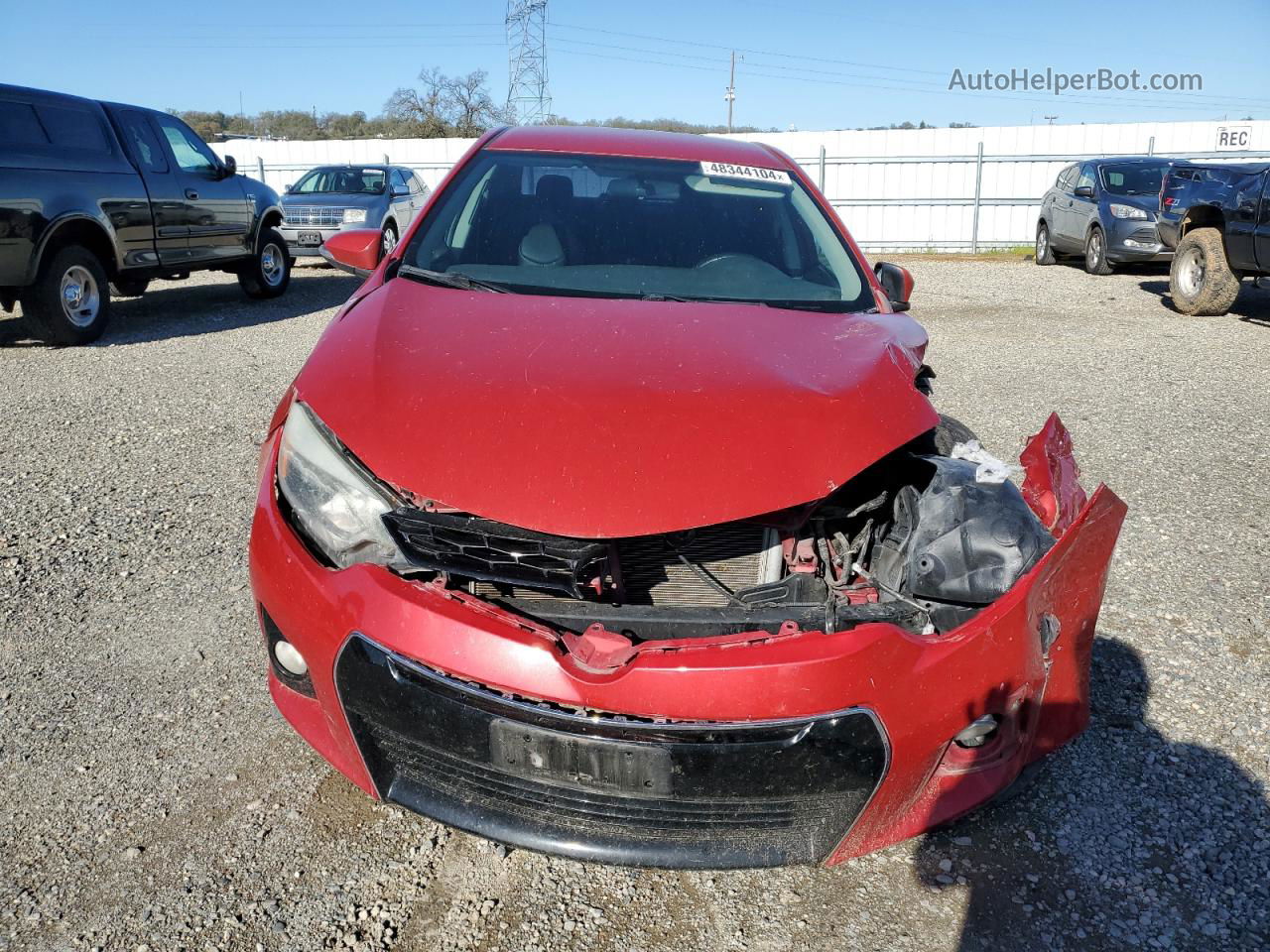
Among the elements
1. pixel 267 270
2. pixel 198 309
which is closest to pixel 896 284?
pixel 198 309

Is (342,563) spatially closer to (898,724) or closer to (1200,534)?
(898,724)

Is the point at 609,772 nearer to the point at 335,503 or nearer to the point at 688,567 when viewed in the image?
the point at 688,567

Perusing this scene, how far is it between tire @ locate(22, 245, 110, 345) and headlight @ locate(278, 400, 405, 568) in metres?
6.96

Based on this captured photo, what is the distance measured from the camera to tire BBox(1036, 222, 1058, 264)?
15.9 m

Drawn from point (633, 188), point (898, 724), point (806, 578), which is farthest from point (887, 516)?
point (633, 188)

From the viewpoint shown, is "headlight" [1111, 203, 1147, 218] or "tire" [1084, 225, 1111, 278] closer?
"headlight" [1111, 203, 1147, 218]

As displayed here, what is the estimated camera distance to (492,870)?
218 cm

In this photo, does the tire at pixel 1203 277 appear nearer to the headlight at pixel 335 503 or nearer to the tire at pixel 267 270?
A: the tire at pixel 267 270

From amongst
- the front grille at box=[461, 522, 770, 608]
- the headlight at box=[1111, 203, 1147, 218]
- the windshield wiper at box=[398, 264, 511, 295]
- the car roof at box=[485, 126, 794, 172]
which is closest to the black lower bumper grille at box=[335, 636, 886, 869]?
the front grille at box=[461, 522, 770, 608]

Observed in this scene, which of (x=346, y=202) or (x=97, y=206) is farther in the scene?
(x=346, y=202)

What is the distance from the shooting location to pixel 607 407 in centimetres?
212

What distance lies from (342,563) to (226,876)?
0.74 meters

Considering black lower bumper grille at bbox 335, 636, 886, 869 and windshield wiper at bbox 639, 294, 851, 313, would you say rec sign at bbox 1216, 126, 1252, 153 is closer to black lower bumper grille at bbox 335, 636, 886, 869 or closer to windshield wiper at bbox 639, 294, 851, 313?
windshield wiper at bbox 639, 294, 851, 313

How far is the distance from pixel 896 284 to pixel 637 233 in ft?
3.03
